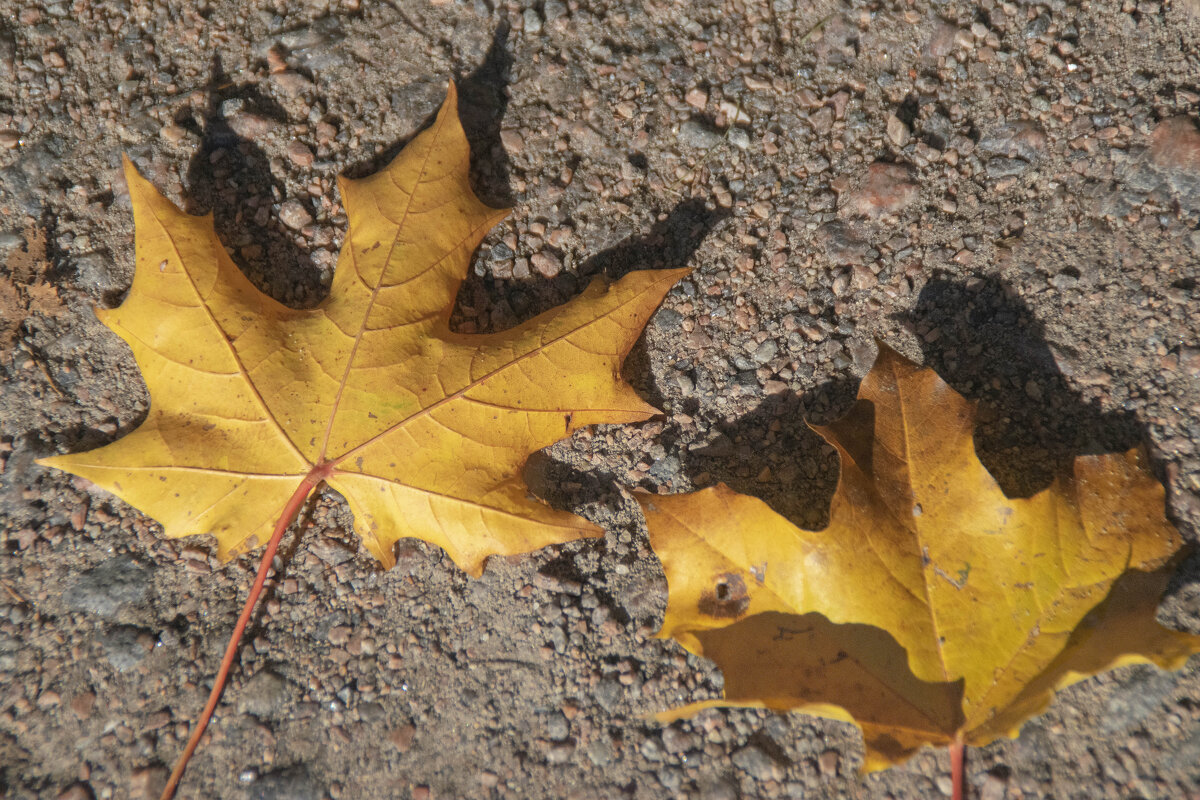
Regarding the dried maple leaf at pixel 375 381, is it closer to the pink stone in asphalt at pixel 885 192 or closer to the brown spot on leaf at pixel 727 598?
the brown spot on leaf at pixel 727 598

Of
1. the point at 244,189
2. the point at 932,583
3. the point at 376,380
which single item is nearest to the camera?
the point at 932,583

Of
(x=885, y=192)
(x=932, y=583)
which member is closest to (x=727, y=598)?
(x=932, y=583)

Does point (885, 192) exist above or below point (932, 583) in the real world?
above

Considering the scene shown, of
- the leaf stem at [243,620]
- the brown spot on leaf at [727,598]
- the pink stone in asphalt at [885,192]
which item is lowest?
the leaf stem at [243,620]

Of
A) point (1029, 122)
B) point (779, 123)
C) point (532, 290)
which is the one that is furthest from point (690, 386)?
point (1029, 122)

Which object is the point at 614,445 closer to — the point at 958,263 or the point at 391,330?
the point at 391,330

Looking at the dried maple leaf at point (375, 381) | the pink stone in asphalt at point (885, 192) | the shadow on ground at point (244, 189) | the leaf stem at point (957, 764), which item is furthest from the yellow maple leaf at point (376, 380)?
the leaf stem at point (957, 764)

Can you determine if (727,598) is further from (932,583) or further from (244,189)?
(244,189)
